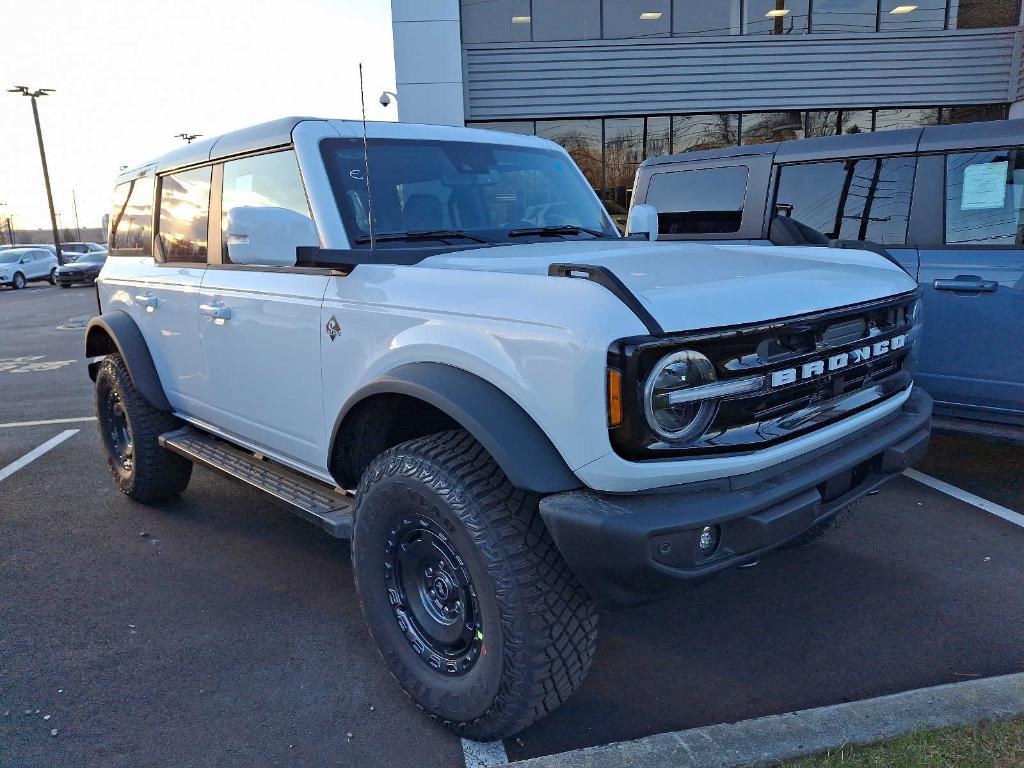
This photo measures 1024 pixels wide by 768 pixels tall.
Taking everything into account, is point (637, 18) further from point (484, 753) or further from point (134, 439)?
point (484, 753)

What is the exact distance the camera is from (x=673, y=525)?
1.98m

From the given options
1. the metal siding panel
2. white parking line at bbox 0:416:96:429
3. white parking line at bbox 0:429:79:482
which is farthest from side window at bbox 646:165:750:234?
the metal siding panel

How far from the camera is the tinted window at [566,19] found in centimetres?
1564

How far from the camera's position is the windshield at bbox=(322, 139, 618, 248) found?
10.2 ft

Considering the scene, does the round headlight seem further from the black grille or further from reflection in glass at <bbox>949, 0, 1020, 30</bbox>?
reflection in glass at <bbox>949, 0, 1020, 30</bbox>

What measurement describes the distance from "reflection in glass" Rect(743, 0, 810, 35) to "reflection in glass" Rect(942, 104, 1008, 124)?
3480mm

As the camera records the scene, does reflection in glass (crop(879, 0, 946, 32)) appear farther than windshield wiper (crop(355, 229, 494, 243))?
Yes

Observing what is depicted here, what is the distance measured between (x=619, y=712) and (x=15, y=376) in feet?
31.0


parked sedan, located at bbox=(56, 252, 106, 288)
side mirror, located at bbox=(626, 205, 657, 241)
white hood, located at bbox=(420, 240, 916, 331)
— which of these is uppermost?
side mirror, located at bbox=(626, 205, 657, 241)

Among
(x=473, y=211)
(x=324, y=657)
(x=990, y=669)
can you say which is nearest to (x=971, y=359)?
(x=990, y=669)

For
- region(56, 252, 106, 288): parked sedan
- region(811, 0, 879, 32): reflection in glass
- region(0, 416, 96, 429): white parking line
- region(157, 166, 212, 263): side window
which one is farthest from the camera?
region(56, 252, 106, 288): parked sedan

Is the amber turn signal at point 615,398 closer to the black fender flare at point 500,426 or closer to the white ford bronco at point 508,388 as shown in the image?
the white ford bronco at point 508,388

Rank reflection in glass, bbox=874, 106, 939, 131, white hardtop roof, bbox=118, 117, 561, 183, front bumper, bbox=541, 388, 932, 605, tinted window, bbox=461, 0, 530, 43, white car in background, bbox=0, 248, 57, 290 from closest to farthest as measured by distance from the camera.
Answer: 1. front bumper, bbox=541, 388, 932, 605
2. white hardtop roof, bbox=118, 117, 561, 183
3. tinted window, bbox=461, 0, 530, 43
4. reflection in glass, bbox=874, 106, 939, 131
5. white car in background, bbox=0, 248, 57, 290

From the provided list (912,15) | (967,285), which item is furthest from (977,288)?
(912,15)
